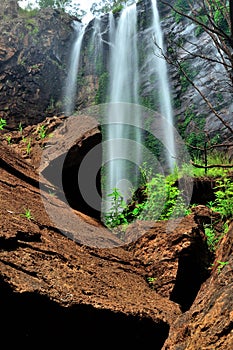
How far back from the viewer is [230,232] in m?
3.02

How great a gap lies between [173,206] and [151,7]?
49.5 feet

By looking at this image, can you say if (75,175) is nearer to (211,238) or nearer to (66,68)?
(211,238)

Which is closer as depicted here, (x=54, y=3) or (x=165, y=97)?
(x=165, y=97)

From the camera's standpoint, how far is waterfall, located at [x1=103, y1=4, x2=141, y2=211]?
14.0 meters

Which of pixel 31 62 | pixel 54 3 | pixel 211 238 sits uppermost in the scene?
pixel 54 3

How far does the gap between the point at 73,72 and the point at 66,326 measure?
16473 millimetres

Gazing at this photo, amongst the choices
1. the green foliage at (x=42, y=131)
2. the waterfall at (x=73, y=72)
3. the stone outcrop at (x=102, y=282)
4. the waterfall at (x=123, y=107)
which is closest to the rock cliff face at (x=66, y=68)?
the waterfall at (x=73, y=72)

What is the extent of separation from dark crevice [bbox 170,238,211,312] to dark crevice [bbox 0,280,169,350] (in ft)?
3.10

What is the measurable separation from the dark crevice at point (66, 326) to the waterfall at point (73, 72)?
561 inches

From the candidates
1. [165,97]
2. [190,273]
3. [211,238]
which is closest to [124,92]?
[165,97]

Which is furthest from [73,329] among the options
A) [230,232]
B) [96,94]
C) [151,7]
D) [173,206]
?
[151,7]

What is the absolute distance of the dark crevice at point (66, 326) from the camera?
86.4 inches

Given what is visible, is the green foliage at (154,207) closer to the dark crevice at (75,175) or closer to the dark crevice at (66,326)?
the dark crevice at (75,175)

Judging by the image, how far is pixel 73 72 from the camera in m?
17.7
